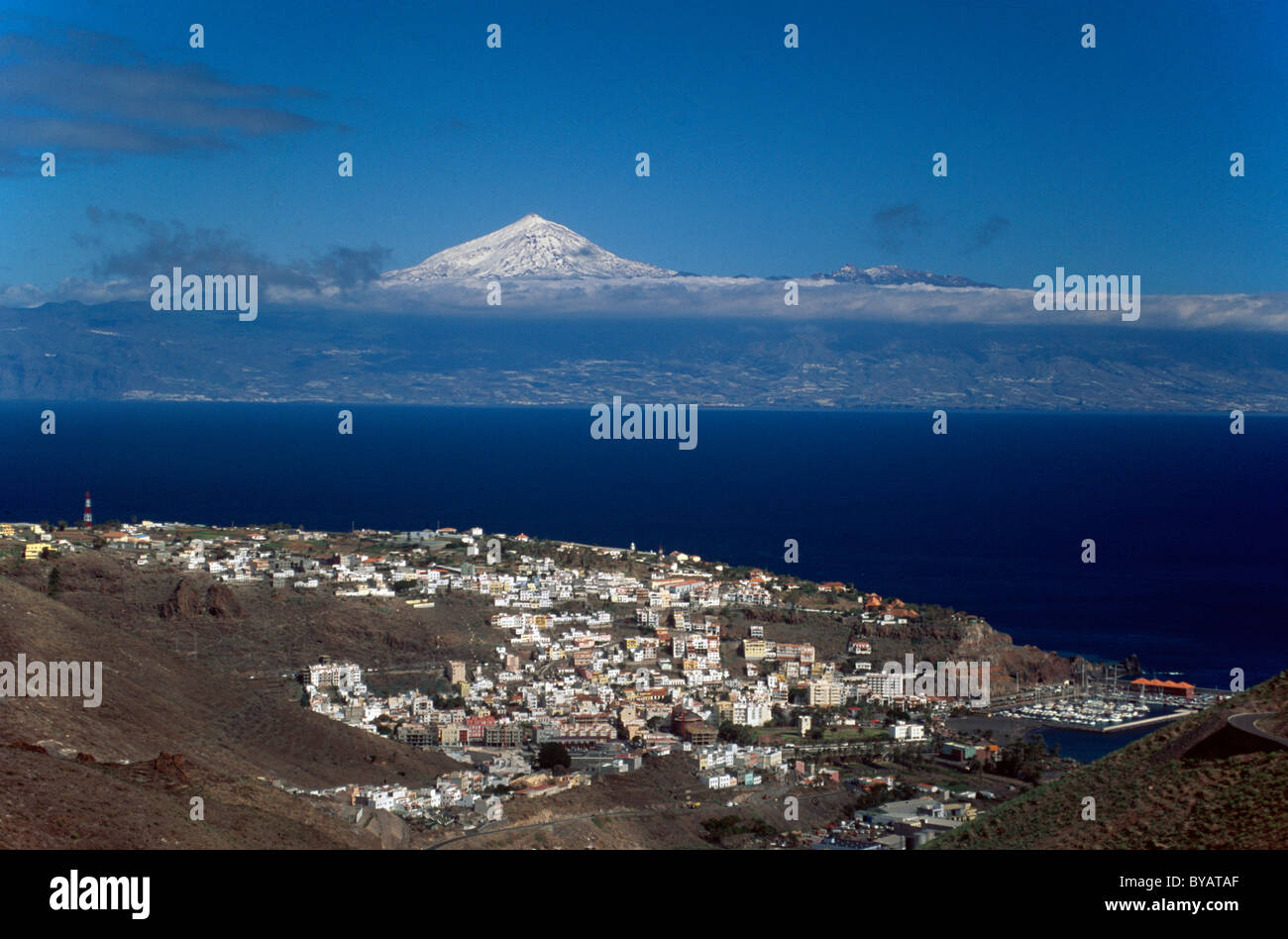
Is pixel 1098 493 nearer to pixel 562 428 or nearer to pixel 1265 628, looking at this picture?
pixel 1265 628

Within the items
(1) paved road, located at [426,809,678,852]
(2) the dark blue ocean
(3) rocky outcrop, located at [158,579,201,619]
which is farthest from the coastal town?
(2) the dark blue ocean

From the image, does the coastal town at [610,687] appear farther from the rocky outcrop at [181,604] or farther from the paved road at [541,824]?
the rocky outcrop at [181,604]

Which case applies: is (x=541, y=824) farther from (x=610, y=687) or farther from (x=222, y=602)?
(x=222, y=602)

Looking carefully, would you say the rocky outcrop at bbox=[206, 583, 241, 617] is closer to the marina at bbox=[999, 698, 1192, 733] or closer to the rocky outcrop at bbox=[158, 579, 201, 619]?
the rocky outcrop at bbox=[158, 579, 201, 619]

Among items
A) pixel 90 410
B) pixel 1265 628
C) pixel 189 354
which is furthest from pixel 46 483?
pixel 189 354

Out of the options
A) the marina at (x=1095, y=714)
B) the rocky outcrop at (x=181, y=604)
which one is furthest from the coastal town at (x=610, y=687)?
the rocky outcrop at (x=181, y=604)
